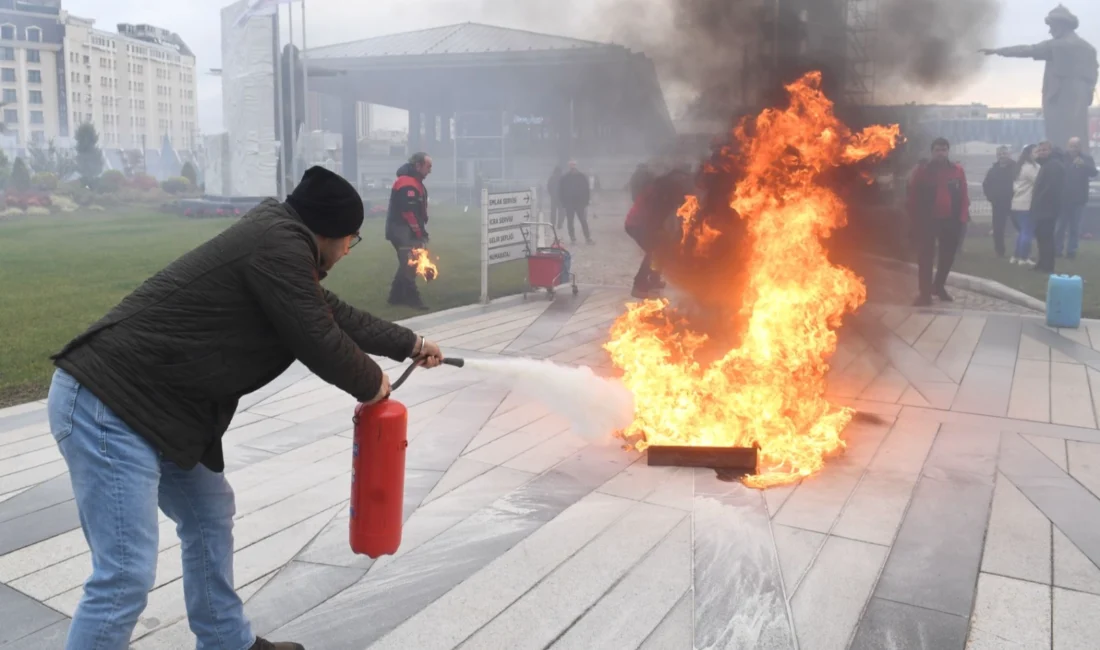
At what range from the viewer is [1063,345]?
8.28 meters

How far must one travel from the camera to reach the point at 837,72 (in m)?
7.31

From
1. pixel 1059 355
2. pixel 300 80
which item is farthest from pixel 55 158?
pixel 1059 355

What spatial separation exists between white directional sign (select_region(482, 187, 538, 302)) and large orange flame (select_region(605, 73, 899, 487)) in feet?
14.6

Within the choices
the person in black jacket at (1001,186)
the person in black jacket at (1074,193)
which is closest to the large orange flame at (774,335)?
the person in black jacket at (1001,186)

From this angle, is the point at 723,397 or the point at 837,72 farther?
the point at 837,72

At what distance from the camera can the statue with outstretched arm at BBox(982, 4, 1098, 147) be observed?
21062mm

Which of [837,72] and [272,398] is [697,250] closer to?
[837,72]

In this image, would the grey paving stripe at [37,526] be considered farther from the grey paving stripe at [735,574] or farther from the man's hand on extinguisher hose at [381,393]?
the grey paving stripe at [735,574]

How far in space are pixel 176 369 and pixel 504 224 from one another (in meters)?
9.04

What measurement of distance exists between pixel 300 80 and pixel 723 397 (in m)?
23.8

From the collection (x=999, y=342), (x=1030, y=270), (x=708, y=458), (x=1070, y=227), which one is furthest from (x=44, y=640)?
(x=1070, y=227)

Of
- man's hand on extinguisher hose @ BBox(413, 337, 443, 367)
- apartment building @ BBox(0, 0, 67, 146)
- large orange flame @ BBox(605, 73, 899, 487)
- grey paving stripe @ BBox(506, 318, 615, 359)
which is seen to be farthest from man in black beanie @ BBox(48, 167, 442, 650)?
apartment building @ BBox(0, 0, 67, 146)

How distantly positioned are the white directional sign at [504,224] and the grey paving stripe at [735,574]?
21.8ft

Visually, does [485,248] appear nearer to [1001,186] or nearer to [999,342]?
[999,342]
